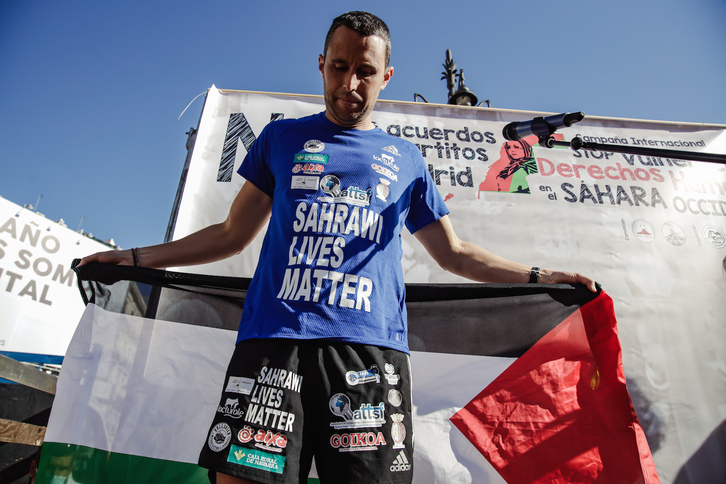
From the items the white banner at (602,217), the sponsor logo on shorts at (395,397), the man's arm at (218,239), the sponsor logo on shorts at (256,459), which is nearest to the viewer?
the sponsor logo on shorts at (256,459)

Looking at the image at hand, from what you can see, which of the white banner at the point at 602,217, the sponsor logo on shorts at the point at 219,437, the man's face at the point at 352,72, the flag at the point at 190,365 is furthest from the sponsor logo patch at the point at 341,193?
the white banner at the point at 602,217

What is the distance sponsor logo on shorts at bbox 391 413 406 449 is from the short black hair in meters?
1.06

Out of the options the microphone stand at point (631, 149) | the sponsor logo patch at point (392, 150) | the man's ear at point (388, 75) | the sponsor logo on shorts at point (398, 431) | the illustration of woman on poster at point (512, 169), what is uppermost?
the illustration of woman on poster at point (512, 169)

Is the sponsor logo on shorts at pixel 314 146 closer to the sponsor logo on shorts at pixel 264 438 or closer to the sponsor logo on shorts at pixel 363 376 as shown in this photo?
the sponsor logo on shorts at pixel 363 376

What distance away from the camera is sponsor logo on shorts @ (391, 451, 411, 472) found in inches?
34.0

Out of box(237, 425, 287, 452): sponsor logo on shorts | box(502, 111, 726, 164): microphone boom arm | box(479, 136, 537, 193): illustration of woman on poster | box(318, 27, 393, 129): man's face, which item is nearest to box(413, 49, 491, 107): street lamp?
box(479, 136, 537, 193): illustration of woman on poster

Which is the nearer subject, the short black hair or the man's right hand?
the short black hair

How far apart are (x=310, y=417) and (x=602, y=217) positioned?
286 centimetres

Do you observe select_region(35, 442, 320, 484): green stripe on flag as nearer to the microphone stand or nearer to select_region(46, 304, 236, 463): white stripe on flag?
select_region(46, 304, 236, 463): white stripe on flag

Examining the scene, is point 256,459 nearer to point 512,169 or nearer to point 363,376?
point 363,376

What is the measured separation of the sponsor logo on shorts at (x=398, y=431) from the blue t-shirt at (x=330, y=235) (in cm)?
17

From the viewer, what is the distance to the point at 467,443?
1705 mm

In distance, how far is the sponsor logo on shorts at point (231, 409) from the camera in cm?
85

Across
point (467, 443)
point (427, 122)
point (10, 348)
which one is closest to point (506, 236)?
point (427, 122)
